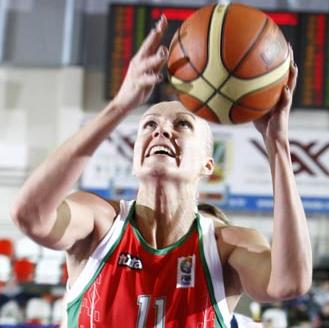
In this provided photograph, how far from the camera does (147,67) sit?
6.14ft

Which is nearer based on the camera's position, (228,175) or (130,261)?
(130,261)

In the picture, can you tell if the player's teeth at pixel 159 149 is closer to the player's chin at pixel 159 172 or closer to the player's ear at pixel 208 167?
the player's chin at pixel 159 172

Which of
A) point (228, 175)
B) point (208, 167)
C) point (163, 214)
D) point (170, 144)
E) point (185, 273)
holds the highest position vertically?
point (170, 144)

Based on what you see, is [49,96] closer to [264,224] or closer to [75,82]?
[75,82]

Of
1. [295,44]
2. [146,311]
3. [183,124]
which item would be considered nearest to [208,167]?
[183,124]

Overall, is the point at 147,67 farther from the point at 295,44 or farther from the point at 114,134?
the point at 114,134

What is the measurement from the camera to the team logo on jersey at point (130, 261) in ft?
8.11

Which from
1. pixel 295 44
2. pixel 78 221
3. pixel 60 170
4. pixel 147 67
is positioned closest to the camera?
pixel 147 67

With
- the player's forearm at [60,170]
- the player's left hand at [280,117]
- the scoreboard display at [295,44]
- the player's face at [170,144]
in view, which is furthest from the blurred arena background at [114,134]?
the player's forearm at [60,170]

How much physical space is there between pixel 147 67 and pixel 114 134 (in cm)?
531

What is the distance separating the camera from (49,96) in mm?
7625

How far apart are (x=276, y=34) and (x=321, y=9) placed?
5531 millimetres

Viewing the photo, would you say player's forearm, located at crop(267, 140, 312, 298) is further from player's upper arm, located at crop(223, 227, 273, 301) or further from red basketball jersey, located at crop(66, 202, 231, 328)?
red basketball jersey, located at crop(66, 202, 231, 328)

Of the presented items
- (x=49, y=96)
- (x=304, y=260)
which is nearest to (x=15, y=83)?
(x=49, y=96)
